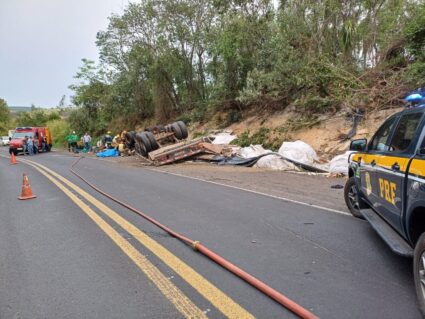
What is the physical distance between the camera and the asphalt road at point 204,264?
140 inches

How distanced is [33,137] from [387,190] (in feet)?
→ 113

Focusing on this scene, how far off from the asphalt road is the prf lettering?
0.71m

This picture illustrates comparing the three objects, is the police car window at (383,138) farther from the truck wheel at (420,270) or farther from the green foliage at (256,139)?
the green foliage at (256,139)

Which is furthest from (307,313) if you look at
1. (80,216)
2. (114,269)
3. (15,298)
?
(80,216)

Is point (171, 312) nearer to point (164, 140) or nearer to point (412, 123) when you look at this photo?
point (412, 123)

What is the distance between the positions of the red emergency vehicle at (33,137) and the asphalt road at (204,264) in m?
28.1

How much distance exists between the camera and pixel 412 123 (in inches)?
168

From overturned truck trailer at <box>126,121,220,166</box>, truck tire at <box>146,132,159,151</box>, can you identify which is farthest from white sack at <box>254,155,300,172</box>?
truck tire at <box>146,132,159,151</box>

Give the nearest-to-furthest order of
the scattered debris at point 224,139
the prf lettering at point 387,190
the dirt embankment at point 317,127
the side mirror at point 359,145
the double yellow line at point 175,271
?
the double yellow line at point 175,271 → the prf lettering at point 387,190 → the side mirror at point 359,145 → the dirt embankment at point 317,127 → the scattered debris at point 224,139

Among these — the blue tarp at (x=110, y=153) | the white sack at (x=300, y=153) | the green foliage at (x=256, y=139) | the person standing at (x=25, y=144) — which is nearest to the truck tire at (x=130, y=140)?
the blue tarp at (x=110, y=153)

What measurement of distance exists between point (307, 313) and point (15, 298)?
8.90 ft

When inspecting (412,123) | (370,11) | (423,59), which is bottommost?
(412,123)

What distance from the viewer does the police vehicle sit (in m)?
3.50

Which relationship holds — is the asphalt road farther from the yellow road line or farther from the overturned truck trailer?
the overturned truck trailer
